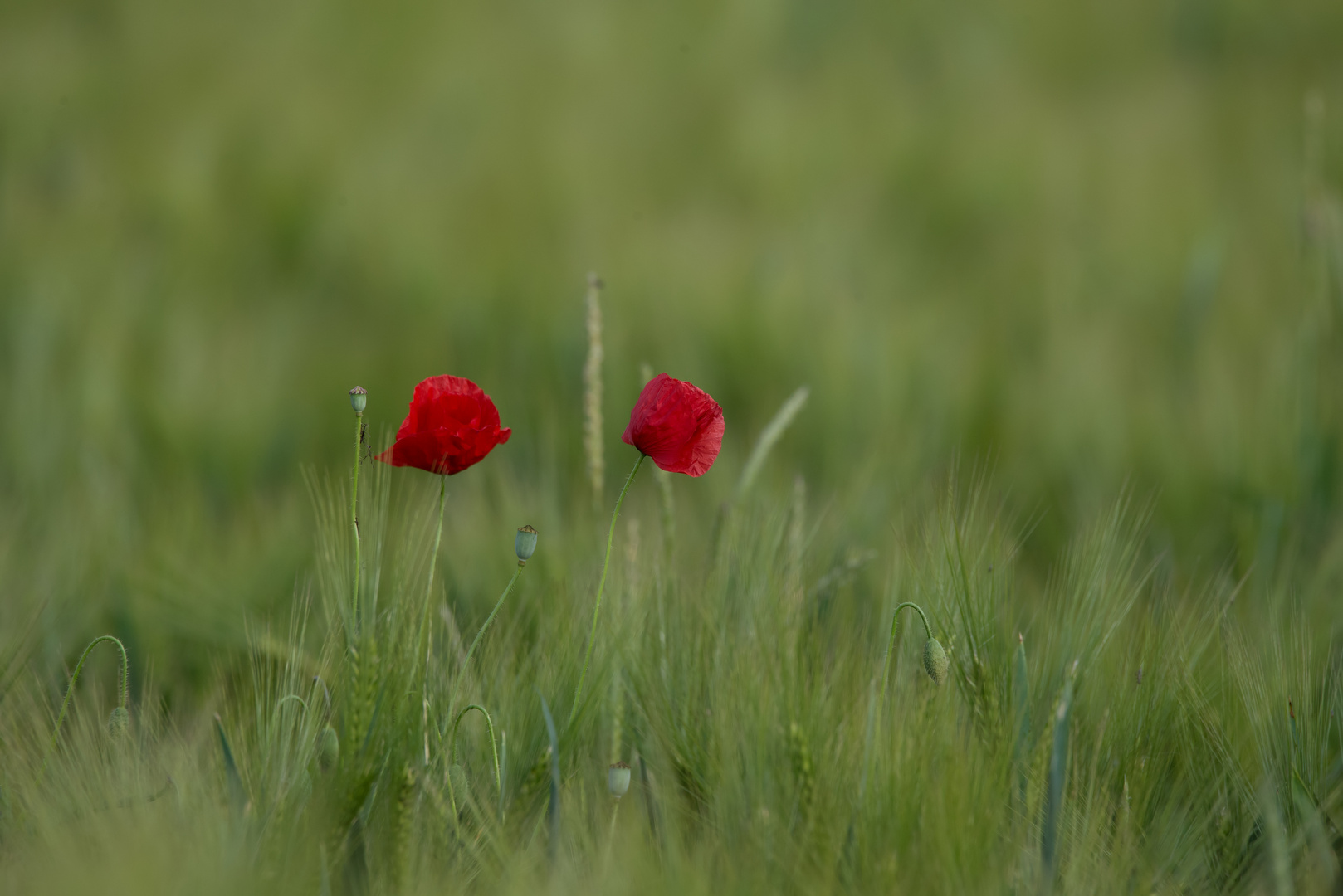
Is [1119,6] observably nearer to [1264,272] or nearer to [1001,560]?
[1264,272]

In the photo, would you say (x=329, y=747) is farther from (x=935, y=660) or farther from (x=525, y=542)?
(x=935, y=660)

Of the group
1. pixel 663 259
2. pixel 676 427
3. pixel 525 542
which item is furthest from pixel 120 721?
pixel 663 259

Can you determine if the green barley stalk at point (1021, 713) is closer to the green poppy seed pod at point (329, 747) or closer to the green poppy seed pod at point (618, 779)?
the green poppy seed pod at point (618, 779)

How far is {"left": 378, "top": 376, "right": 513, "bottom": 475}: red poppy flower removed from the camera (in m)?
0.54

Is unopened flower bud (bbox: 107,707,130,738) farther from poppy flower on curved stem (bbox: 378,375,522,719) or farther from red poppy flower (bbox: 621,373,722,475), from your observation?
red poppy flower (bbox: 621,373,722,475)

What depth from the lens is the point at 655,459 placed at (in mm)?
571

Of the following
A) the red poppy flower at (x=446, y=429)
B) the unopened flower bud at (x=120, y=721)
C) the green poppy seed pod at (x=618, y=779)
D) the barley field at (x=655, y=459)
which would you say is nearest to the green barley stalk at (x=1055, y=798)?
the barley field at (x=655, y=459)

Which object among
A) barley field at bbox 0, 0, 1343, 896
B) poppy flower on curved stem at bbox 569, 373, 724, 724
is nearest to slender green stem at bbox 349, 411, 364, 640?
barley field at bbox 0, 0, 1343, 896

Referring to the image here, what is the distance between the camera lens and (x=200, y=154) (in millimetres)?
1931

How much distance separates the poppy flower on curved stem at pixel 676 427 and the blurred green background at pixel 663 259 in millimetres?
441

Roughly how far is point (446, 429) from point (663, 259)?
108 cm

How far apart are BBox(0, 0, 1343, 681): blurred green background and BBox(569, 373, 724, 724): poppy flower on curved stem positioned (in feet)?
1.45

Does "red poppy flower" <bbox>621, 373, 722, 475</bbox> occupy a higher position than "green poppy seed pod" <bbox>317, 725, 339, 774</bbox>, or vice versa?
"red poppy flower" <bbox>621, 373, 722, 475</bbox>

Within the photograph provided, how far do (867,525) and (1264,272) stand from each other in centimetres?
90
